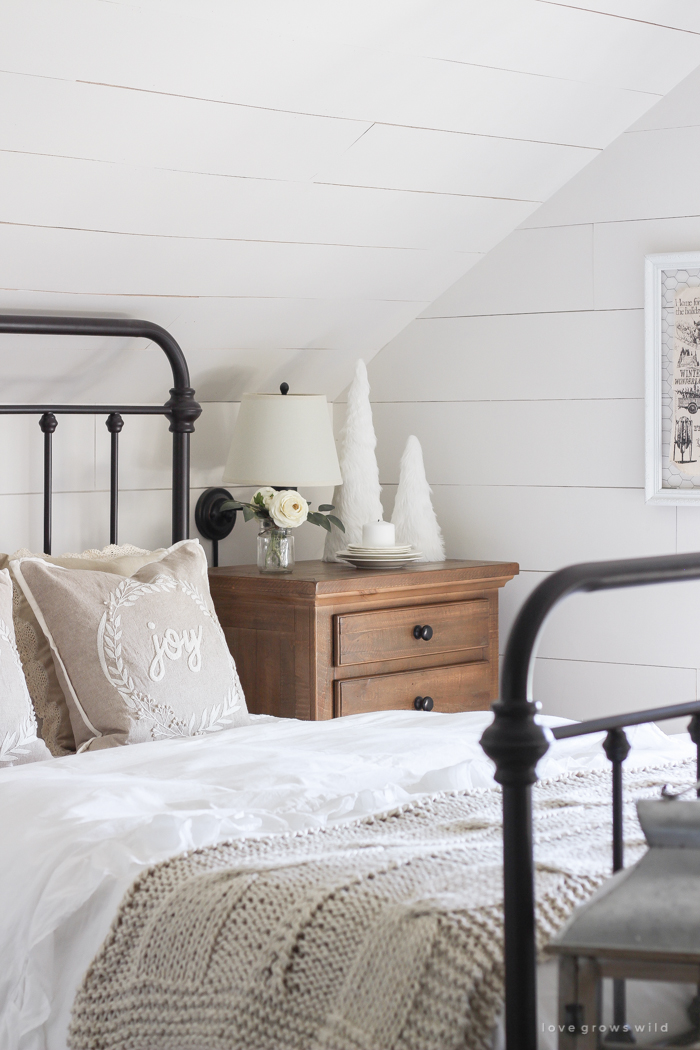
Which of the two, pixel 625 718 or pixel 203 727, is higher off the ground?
pixel 625 718

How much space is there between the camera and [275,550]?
9.57ft

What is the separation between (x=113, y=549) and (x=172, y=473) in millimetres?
438

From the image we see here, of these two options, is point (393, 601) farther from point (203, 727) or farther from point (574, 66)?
point (574, 66)

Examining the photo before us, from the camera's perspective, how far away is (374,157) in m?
2.62

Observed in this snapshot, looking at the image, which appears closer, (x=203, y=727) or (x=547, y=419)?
(x=203, y=727)

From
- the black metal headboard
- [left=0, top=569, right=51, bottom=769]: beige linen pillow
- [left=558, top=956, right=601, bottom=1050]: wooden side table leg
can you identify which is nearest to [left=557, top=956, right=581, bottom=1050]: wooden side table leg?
[left=558, top=956, right=601, bottom=1050]: wooden side table leg

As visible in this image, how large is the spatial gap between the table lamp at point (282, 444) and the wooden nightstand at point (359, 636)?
0.23 meters

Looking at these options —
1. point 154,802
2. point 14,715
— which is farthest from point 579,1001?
point 14,715

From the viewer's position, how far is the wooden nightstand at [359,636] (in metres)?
2.73

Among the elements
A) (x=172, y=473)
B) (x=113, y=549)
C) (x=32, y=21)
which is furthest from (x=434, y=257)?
(x=32, y=21)

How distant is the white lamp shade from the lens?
2.93m

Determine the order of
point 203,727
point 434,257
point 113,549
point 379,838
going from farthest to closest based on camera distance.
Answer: point 434,257
point 113,549
point 203,727
point 379,838

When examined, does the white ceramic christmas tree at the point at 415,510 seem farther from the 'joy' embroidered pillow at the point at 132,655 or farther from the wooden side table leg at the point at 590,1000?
the wooden side table leg at the point at 590,1000

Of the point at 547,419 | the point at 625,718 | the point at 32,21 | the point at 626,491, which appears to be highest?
the point at 32,21
